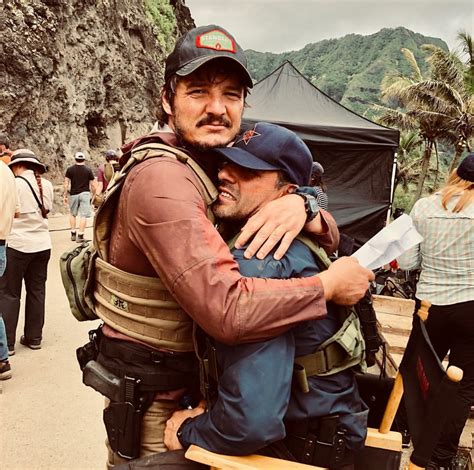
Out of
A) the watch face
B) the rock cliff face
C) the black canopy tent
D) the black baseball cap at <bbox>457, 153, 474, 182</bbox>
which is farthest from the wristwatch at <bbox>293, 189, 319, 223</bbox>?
the rock cliff face

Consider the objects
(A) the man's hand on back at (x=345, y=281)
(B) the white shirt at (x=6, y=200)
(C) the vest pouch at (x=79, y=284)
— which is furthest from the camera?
(B) the white shirt at (x=6, y=200)

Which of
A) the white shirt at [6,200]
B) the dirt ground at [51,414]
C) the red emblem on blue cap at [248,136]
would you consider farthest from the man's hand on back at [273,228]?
the white shirt at [6,200]

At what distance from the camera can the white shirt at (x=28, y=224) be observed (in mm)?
4473

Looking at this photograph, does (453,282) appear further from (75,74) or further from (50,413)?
→ (75,74)

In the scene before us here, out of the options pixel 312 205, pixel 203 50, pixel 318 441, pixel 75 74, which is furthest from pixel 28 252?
pixel 75 74

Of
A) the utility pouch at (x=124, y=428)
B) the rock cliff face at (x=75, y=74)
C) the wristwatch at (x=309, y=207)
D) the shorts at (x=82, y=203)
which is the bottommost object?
the shorts at (x=82, y=203)

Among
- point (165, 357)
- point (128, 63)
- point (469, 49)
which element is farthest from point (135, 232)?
point (469, 49)

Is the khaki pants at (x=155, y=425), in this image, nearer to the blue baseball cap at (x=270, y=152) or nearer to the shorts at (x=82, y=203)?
the blue baseball cap at (x=270, y=152)

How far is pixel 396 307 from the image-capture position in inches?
211

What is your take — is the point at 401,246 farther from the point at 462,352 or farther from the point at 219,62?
the point at 462,352

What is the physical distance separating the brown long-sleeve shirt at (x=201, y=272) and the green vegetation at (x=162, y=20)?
977 inches

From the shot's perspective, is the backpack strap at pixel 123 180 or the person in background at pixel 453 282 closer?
the backpack strap at pixel 123 180

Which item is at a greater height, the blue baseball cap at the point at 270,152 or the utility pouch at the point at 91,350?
the blue baseball cap at the point at 270,152

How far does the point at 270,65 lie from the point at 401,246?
146499mm
